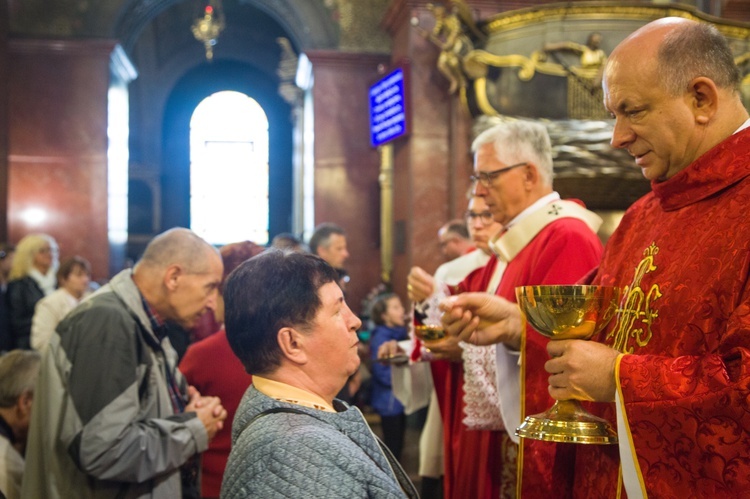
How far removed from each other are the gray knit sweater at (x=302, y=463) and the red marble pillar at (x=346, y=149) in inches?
364

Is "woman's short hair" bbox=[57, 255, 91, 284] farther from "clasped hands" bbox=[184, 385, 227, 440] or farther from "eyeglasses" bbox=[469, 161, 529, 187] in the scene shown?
"eyeglasses" bbox=[469, 161, 529, 187]

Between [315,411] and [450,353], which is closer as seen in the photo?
[315,411]

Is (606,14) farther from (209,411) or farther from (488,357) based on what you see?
(209,411)

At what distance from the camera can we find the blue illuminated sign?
923 cm

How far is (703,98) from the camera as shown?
7.09 feet

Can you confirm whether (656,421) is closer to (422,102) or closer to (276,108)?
(422,102)

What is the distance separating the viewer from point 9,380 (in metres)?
3.73

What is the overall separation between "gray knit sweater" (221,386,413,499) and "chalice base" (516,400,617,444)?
1.32 ft

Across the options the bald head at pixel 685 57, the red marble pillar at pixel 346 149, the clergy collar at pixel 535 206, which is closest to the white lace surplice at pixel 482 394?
the clergy collar at pixel 535 206

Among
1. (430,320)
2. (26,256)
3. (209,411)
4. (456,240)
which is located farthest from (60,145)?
(209,411)

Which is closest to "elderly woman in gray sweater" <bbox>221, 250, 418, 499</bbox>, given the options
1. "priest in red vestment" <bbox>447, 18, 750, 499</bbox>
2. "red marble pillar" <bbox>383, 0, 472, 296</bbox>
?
"priest in red vestment" <bbox>447, 18, 750, 499</bbox>

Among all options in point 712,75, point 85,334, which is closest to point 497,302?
point 712,75

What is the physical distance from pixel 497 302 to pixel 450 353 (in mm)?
673

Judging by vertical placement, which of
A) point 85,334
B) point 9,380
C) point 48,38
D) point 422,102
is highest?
point 48,38
